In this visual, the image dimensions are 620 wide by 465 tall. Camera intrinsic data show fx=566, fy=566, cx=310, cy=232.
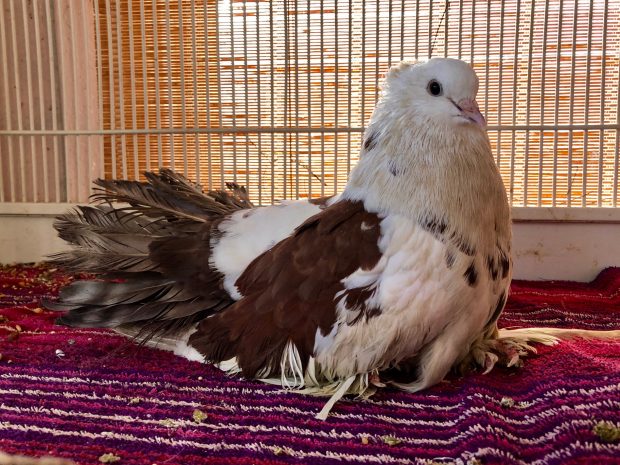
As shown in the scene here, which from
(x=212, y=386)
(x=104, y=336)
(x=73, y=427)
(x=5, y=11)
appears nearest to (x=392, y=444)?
(x=212, y=386)

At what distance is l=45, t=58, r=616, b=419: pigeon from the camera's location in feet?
3.31

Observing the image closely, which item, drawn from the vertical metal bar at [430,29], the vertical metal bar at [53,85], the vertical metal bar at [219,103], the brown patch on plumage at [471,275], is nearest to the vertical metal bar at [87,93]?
the vertical metal bar at [53,85]

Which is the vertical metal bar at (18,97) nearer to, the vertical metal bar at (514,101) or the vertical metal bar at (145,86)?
the vertical metal bar at (145,86)

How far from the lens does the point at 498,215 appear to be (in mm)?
1114

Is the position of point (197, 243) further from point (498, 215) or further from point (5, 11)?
point (5, 11)

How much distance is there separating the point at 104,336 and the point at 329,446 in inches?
32.3

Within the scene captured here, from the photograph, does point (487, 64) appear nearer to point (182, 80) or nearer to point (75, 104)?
point (182, 80)

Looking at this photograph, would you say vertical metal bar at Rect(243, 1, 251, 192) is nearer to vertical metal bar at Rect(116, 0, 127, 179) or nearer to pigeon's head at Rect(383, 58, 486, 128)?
vertical metal bar at Rect(116, 0, 127, 179)

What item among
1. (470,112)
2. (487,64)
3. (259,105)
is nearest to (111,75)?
(259,105)

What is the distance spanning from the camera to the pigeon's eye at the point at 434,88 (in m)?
1.09

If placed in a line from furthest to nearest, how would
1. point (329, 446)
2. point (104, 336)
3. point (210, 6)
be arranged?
point (210, 6), point (104, 336), point (329, 446)

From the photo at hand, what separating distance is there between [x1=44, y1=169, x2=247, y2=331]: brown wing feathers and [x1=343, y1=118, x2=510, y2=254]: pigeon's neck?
45 centimetres

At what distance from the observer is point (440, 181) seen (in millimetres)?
1061

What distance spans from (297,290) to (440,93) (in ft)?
1.54
